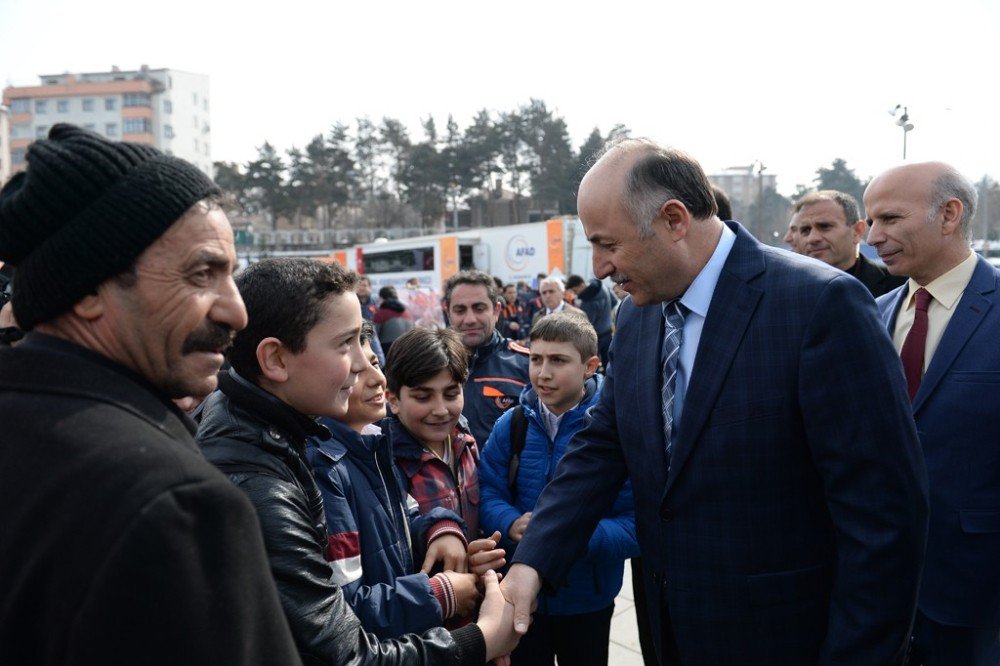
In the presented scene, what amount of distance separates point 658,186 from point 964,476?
1658 millimetres

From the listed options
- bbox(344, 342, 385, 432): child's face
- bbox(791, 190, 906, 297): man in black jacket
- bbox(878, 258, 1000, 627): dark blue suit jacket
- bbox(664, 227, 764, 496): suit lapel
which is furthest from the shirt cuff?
bbox(791, 190, 906, 297): man in black jacket

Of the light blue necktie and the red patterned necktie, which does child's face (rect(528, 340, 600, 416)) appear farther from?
the red patterned necktie

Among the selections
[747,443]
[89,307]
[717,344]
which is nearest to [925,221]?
[717,344]

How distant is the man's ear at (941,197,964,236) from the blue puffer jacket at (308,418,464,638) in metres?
2.51

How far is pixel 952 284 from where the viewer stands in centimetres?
284

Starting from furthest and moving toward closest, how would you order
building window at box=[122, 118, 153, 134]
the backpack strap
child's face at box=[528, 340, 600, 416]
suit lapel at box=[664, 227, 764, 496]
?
building window at box=[122, 118, 153, 134] → child's face at box=[528, 340, 600, 416] → the backpack strap → suit lapel at box=[664, 227, 764, 496]

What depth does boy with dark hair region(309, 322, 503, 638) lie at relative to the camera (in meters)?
1.77

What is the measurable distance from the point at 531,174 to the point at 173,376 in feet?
201

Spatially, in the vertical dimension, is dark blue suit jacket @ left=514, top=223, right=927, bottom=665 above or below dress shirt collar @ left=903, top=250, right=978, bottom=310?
below

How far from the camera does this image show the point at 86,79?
280 ft

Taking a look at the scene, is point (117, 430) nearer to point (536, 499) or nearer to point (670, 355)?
point (670, 355)

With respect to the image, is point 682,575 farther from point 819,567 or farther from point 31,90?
point 31,90

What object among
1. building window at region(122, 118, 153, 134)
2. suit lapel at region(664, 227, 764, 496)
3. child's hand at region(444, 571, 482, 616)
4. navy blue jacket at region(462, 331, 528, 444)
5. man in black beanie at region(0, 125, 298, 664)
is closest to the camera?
man in black beanie at region(0, 125, 298, 664)

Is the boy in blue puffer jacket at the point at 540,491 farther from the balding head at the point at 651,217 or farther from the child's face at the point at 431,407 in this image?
the balding head at the point at 651,217
